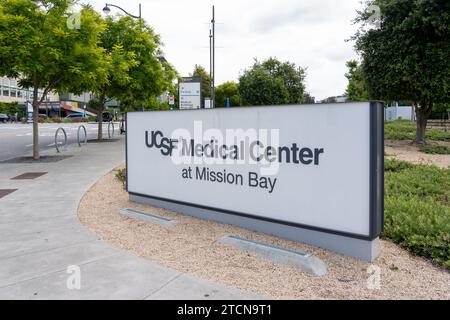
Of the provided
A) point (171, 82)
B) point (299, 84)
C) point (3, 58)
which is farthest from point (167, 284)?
point (299, 84)

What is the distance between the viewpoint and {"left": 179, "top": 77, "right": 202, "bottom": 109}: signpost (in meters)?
22.1

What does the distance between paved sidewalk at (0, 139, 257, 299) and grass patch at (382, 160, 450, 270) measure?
93.4 inches

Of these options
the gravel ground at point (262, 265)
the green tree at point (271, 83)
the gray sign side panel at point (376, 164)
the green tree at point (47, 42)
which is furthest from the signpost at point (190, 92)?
the green tree at point (271, 83)

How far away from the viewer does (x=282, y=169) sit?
5.12m

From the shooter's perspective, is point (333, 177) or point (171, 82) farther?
point (171, 82)

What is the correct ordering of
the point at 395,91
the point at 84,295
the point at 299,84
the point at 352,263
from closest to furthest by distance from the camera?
the point at 84,295 < the point at 352,263 < the point at 395,91 < the point at 299,84

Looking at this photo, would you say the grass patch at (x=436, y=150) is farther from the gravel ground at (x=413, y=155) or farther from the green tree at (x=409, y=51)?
the green tree at (x=409, y=51)

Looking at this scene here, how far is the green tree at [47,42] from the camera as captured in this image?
459 inches

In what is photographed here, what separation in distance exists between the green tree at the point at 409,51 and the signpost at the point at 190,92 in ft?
27.5

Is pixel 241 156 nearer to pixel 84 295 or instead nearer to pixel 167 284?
pixel 167 284

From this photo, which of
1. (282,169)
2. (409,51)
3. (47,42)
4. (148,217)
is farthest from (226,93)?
(282,169)

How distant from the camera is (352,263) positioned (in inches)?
178

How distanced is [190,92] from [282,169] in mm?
17696
